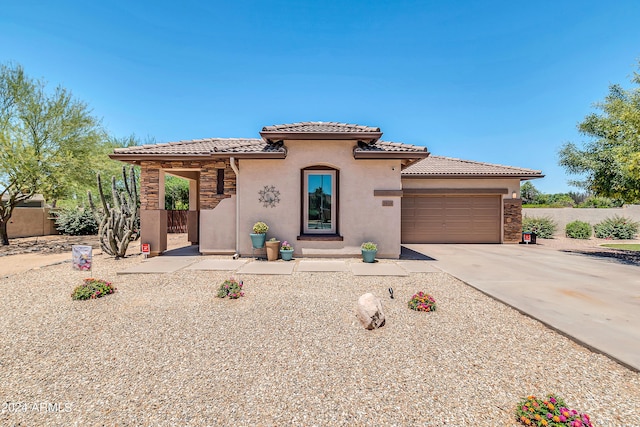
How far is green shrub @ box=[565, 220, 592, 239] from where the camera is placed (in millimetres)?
16594

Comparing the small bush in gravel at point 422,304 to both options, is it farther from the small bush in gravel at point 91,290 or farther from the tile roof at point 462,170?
the tile roof at point 462,170

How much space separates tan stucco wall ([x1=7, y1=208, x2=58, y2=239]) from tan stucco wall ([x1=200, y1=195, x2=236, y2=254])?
16.3 m

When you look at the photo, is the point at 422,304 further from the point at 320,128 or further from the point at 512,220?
the point at 512,220

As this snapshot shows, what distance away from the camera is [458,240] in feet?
45.2

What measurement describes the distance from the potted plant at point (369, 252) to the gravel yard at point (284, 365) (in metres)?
3.34

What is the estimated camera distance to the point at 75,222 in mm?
18156

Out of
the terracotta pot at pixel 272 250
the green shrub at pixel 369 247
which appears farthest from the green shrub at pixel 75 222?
the green shrub at pixel 369 247

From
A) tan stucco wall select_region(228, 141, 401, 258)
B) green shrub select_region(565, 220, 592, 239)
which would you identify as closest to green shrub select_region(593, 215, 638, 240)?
green shrub select_region(565, 220, 592, 239)

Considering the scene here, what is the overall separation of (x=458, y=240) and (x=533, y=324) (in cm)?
1019

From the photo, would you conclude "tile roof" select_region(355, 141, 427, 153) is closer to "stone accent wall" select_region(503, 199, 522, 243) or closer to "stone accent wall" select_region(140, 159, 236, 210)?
"stone accent wall" select_region(140, 159, 236, 210)

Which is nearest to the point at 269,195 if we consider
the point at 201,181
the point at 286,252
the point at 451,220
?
the point at 286,252

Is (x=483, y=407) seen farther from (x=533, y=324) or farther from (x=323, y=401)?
(x=533, y=324)

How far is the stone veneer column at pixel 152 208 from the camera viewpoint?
995 centimetres

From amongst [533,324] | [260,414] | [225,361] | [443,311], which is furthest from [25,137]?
[533,324]
